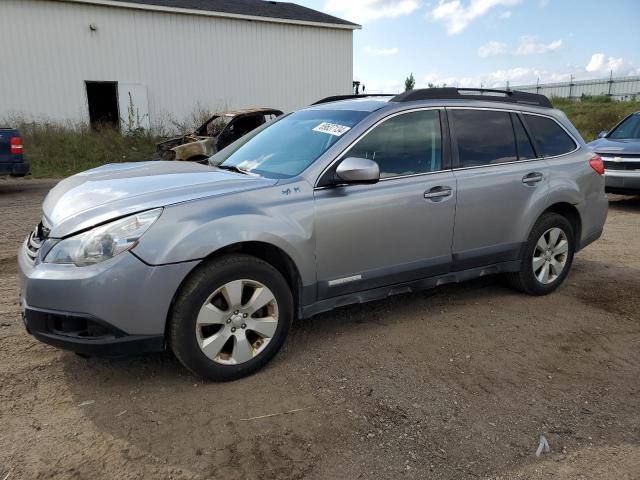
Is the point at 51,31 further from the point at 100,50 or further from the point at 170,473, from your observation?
the point at 170,473

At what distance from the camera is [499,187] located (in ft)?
13.7

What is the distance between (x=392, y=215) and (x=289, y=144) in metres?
0.95

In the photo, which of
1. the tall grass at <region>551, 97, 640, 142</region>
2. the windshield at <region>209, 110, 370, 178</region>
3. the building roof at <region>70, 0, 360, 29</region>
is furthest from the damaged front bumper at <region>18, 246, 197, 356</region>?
the tall grass at <region>551, 97, 640, 142</region>

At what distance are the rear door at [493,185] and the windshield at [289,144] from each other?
0.95 metres

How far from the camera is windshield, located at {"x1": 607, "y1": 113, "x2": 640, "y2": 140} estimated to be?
10055mm

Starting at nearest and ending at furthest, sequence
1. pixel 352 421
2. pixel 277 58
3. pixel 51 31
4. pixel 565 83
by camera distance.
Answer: pixel 352 421, pixel 51 31, pixel 277 58, pixel 565 83

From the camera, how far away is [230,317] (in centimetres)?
308

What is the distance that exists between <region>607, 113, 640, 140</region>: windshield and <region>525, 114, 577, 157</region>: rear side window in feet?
21.0

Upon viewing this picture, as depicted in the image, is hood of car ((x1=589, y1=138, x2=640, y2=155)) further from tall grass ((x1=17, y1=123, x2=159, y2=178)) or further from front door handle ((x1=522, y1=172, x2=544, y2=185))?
tall grass ((x1=17, y1=123, x2=159, y2=178))

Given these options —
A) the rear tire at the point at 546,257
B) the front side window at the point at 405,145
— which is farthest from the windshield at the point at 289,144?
the rear tire at the point at 546,257

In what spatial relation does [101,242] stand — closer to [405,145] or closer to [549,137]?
[405,145]

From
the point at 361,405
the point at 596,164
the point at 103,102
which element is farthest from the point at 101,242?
the point at 103,102

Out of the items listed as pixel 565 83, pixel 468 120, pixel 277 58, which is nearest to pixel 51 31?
pixel 277 58

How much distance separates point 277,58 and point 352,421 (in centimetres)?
2068
